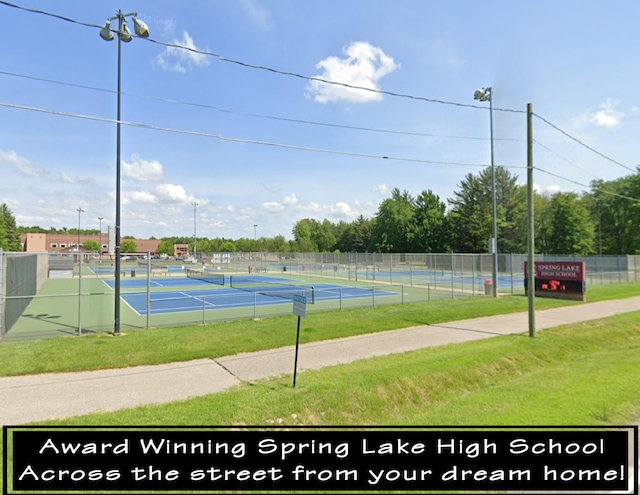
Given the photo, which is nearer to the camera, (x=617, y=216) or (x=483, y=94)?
(x=483, y=94)

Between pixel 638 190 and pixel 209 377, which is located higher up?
pixel 638 190

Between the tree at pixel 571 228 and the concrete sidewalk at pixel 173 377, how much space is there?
190ft

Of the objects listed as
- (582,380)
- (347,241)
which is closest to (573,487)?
(582,380)

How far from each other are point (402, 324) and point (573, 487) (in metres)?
8.98

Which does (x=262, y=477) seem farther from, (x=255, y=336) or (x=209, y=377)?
(x=255, y=336)

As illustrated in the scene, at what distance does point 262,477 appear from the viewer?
4.13m

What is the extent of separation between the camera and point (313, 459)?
14.8 feet

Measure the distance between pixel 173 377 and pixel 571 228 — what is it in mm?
67676

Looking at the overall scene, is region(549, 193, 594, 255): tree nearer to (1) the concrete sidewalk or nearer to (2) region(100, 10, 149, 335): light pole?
(1) the concrete sidewalk

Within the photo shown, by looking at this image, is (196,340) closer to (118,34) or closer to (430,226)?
(118,34)

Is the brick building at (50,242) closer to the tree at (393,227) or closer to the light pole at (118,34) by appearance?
the tree at (393,227)

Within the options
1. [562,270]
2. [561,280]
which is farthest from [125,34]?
[561,280]

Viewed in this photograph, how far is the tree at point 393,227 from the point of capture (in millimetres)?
85000

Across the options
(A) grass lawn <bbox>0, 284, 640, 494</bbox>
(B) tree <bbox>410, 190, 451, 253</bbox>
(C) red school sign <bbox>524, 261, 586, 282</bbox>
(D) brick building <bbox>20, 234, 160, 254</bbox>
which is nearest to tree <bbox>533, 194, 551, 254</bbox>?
(B) tree <bbox>410, 190, 451, 253</bbox>
